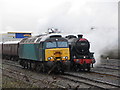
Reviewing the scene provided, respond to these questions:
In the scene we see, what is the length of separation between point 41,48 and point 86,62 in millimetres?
3432

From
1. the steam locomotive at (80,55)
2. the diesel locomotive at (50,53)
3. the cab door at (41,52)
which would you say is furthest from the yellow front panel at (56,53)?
the steam locomotive at (80,55)

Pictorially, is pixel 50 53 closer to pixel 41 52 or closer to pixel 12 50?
pixel 41 52

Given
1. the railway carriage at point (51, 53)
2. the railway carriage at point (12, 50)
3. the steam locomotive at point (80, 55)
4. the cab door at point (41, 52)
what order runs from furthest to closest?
the railway carriage at point (12, 50) < the steam locomotive at point (80, 55) < the cab door at point (41, 52) < the railway carriage at point (51, 53)

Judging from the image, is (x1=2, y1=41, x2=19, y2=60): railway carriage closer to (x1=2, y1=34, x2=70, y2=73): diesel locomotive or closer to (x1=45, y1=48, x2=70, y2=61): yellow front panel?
(x1=2, y1=34, x2=70, y2=73): diesel locomotive

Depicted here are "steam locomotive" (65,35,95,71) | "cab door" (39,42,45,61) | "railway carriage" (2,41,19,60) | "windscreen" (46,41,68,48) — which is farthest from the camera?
"railway carriage" (2,41,19,60)

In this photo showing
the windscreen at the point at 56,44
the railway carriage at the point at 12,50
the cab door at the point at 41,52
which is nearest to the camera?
the cab door at the point at 41,52

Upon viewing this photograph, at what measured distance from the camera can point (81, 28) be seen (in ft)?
74.3

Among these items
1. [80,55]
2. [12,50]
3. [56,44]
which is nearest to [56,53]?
[56,44]

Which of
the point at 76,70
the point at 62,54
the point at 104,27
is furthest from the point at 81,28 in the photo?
the point at 62,54

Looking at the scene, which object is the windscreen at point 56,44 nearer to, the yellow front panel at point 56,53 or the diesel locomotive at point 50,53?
the diesel locomotive at point 50,53

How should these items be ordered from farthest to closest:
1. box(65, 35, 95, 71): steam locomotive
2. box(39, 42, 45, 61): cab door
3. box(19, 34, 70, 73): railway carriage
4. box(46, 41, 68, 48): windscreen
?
box(65, 35, 95, 71): steam locomotive, box(46, 41, 68, 48): windscreen, box(39, 42, 45, 61): cab door, box(19, 34, 70, 73): railway carriage

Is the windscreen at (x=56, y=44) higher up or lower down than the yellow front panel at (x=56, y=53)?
higher up

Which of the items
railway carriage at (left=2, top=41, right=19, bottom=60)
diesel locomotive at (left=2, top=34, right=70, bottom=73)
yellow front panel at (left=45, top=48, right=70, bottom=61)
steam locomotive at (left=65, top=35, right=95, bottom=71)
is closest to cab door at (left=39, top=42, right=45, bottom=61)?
diesel locomotive at (left=2, top=34, right=70, bottom=73)

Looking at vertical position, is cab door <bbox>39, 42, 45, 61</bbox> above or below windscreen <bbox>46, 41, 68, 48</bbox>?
below
